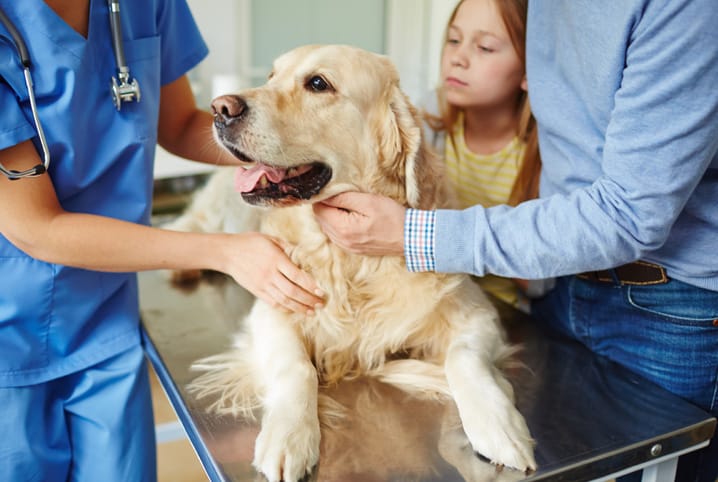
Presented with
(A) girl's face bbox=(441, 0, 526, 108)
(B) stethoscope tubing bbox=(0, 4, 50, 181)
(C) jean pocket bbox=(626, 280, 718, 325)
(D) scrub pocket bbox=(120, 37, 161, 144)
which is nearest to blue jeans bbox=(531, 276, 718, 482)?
(C) jean pocket bbox=(626, 280, 718, 325)

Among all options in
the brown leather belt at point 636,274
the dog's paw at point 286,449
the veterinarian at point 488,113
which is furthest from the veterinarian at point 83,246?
the veterinarian at point 488,113

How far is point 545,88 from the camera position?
50.6 inches

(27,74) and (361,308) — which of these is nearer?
(27,74)

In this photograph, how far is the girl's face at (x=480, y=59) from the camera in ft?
5.41

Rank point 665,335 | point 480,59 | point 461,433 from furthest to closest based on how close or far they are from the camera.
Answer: point 480,59 < point 665,335 < point 461,433

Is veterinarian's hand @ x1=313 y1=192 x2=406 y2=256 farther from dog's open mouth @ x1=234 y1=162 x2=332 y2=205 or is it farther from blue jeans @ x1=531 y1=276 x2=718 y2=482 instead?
blue jeans @ x1=531 y1=276 x2=718 y2=482

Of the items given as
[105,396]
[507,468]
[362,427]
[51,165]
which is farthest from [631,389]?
[51,165]

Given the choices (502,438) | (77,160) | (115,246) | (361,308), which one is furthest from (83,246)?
(502,438)

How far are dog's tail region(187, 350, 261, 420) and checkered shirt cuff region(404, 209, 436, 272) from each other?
15.1 inches

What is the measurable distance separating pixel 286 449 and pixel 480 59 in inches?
46.4

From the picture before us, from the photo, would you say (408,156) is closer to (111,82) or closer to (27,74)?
(111,82)

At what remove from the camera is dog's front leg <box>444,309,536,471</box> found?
96 cm

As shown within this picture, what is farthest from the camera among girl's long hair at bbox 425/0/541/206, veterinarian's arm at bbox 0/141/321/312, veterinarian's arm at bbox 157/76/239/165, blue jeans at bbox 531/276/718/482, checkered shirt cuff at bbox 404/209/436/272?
girl's long hair at bbox 425/0/541/206

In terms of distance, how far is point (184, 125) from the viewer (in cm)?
156
